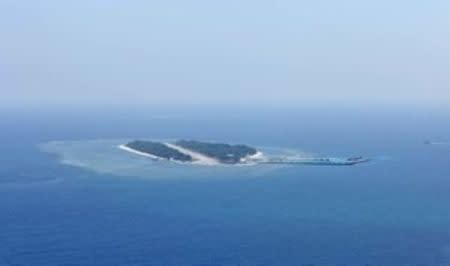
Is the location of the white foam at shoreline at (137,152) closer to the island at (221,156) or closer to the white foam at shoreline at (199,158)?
the island at (221,156)

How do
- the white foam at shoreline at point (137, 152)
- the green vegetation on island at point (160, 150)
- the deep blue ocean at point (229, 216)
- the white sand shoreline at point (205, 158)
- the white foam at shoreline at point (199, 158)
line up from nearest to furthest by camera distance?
1. the deep blue ocean at point (229, 216)
2. the white sand shoreline at point (205, 158)
3. the white foam at shoreline at point (199, 158)
4. the green vegetation on island at point (160, 150)
5. the white foam at shoreline at point (137, 152)

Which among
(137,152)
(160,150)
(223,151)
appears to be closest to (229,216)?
(223,151)

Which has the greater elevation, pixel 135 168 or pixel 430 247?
pixel 135 168

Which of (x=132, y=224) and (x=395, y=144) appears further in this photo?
(x=395, y=144)

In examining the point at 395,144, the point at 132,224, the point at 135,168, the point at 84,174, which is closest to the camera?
the point at 132,224

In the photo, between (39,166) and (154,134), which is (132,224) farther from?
(154,134)

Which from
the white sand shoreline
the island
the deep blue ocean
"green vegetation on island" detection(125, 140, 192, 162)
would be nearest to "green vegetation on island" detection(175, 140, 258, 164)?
the island

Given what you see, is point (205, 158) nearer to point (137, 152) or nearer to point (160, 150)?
point (160, 150)

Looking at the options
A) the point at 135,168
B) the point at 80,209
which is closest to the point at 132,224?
the point at 80,209

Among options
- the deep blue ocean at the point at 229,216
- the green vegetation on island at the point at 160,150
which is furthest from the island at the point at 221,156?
the deep blue ocean at the point at 229,216
